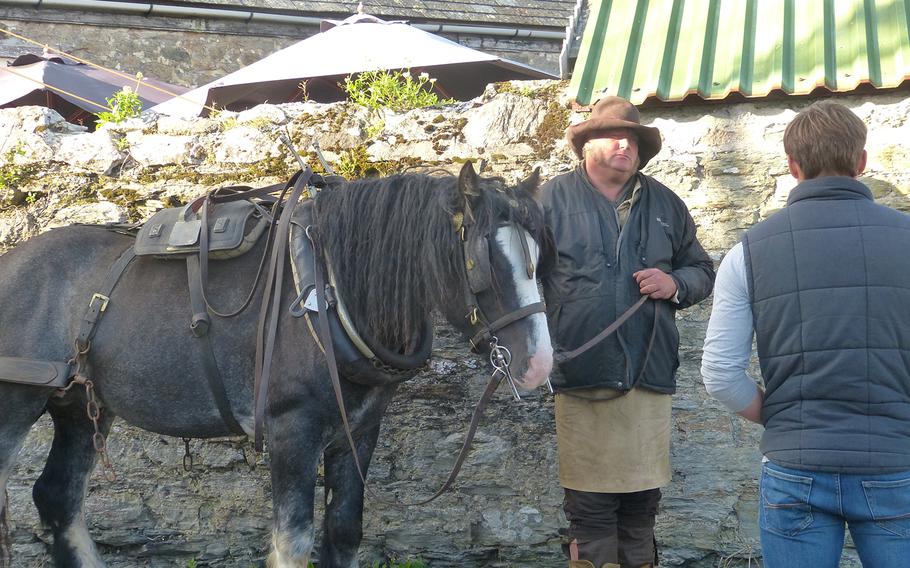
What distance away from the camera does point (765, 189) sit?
4105 mm

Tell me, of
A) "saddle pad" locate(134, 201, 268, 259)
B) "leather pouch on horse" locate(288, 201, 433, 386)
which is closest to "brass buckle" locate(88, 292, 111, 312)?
"saddle pad" locate(134, 201, 268, 259)

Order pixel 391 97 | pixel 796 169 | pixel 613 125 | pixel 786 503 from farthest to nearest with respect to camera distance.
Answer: pixel 391 97 < pixel 613 125 < pixel 796 169 < pixel 786 503

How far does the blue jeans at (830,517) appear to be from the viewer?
7.06 feet

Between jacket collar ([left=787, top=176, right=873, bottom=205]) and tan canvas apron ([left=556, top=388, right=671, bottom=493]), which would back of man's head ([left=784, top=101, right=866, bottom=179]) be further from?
tan canvas apron ([left=556, top=388, right=671, bottom=493])

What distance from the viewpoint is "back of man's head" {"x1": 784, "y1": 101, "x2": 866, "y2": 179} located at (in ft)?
7.48

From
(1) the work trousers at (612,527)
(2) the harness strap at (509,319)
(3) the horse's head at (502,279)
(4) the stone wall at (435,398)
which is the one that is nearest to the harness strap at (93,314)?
(4) the stone wall at (435,398)

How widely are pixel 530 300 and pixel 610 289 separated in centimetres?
68

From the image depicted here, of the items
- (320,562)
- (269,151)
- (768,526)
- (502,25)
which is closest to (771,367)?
(768,526)

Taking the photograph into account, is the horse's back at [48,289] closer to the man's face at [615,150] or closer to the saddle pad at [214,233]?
the saddle pad at [214,233]

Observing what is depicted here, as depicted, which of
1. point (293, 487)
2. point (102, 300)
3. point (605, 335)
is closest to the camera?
point (293, 487)

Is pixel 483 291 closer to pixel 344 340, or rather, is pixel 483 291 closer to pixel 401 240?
pixel 401 240

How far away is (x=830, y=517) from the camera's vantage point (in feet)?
7.32

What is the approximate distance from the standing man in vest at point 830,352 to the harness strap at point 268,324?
1586mm

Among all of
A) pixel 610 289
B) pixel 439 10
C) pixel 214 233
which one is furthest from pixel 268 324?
pixel 439 10
